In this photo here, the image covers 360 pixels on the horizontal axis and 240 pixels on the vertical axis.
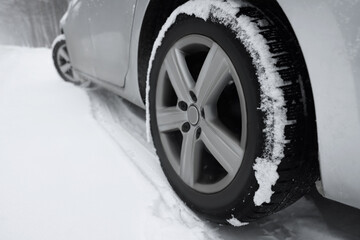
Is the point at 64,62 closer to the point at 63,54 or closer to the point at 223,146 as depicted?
the point at 63,54

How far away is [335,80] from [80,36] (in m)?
2.68

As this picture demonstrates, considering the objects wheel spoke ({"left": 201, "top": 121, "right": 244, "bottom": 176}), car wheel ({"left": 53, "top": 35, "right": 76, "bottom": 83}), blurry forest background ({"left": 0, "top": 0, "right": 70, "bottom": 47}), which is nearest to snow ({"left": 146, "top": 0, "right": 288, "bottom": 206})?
wheel spoke ({"left": 201, "top": 121, "right": 244, "bottom": 176})

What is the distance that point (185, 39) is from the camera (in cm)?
131

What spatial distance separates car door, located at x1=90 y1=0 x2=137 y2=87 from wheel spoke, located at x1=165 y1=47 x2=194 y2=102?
1.62 ft

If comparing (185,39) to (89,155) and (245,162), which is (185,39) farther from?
(89,155)

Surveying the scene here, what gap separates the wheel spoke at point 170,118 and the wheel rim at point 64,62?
11.5 feet

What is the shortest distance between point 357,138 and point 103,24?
1848 millimetres

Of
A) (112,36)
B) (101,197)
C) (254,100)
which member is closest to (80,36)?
(112,36)

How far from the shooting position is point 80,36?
9.78 ft

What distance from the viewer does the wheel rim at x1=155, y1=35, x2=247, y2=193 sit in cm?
115

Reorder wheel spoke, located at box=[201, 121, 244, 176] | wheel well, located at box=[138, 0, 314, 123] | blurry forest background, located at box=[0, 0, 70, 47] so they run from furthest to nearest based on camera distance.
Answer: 1. blurry forest background, located at box=[0, 0, 70, 47]
2. wheel well, located at box=[138, 0, 314, 123]
3. wheel spoke, located at box=[201, 121, 244, 176]

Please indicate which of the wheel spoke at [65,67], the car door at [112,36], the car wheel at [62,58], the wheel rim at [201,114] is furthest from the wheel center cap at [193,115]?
the wheel spoke at [65,67]

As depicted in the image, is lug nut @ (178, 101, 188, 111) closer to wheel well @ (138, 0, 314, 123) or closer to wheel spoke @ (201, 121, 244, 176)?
wheel spoke @ (201, 121, 244, 176)

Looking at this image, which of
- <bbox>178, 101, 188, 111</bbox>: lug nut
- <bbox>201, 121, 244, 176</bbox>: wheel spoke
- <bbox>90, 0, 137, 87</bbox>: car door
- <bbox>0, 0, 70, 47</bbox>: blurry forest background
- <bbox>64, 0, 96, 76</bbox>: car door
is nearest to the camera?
<bbox>201, 121, 244, 176</bbox>: wheel spoke
